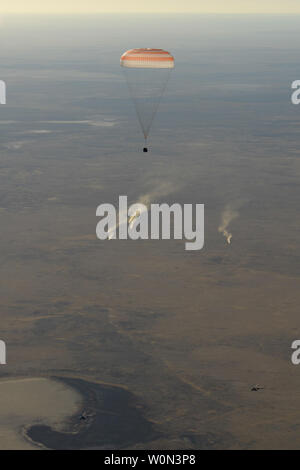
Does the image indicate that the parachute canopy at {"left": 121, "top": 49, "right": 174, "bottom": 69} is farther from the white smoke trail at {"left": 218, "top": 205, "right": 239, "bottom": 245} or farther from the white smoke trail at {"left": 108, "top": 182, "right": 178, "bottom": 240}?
the white smoke trail at {"left": 108, "top": 182, "right": 178, "bottom": 240}

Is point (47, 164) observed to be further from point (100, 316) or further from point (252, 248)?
point (100, 316)

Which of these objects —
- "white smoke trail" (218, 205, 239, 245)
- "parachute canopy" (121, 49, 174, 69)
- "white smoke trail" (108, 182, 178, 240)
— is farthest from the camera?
"white smoke trail" (108, 182, 178, 240)

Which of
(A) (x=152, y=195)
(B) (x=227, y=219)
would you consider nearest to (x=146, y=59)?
(B) (x=227, y=219)

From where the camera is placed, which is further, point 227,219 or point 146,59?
point 227,219

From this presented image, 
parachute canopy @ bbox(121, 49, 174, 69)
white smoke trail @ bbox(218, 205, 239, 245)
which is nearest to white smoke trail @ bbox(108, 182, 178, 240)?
white smoke trail @ bbox(218, 205, 239, 245)

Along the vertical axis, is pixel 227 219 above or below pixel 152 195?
below

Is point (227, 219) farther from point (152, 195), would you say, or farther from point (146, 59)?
point (146, 59)

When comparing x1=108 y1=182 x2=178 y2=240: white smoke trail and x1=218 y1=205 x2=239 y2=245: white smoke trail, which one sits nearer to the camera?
x1=218 y1=205 x2=239 y2=245: white smoke trail

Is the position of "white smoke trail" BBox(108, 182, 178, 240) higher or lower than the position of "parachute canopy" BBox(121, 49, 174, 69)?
higher
